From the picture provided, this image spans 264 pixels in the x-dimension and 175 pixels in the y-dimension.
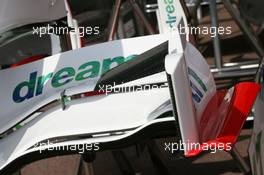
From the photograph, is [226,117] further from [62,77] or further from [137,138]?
[62,77]

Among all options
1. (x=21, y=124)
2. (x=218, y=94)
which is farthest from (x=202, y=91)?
(x=21, y=124)

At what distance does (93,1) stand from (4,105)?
2672 millimetres

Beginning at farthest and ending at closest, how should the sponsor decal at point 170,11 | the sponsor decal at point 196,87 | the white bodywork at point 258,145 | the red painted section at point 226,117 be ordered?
the sponsor decal at point 170,11
the sponsor decal at point 196,87
the red painted section at point 226,117
the white bodywork at point 258,145

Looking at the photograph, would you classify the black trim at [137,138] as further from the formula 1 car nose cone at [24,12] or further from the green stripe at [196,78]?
the formula 1 car nose cone at [24,12]

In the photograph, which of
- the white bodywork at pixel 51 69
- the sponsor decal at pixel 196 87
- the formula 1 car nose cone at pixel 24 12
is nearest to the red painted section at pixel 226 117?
the sponsor decal at pixel 196 87

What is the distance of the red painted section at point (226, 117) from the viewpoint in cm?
218

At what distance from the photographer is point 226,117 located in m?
2.36

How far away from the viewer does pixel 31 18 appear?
8.94ft

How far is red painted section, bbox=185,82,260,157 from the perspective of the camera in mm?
2176

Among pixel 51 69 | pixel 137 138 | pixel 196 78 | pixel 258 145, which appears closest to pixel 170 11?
pixel 51 69

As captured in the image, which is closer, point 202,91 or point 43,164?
point 202,91

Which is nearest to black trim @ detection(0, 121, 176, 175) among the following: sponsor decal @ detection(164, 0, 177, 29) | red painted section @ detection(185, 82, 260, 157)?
red painted section @ detection(185, 82, 260, 157)

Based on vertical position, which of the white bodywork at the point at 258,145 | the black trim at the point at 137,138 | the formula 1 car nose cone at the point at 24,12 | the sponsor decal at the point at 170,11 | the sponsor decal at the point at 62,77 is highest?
the formula 1 car nose cone at the point at 24,12

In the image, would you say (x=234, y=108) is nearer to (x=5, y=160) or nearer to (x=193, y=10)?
(x=5, y=160)
